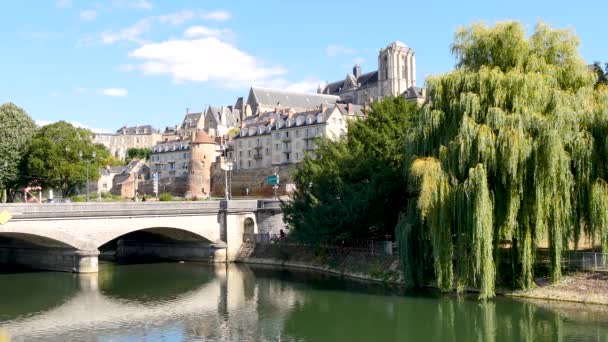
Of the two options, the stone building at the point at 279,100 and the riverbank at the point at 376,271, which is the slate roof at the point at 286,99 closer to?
the stone building at the point at 279,100

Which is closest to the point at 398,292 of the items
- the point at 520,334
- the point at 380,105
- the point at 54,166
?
the point at 520,334

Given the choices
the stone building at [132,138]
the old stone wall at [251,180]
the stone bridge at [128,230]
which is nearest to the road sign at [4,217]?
the stone bridge at [128,230]

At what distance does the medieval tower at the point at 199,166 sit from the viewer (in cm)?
9081

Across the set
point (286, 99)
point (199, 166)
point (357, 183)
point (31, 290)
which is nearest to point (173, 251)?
point (31, 290)

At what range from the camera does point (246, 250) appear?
45.2 m

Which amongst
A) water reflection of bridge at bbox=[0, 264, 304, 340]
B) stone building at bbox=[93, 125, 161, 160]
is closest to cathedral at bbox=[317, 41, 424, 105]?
stone building at bbox=[93, 125, 161, 160]

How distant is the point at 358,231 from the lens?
36625 mm

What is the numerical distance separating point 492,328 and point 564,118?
28.1ft

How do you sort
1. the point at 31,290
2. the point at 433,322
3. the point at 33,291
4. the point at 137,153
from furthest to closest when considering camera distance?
the point at 137,153
the point at 31,290
the point at 33,291
the point at 433,322

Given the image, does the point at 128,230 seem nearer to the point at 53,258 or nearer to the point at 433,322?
the point at 53,258

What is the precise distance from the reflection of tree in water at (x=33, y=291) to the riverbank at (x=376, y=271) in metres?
12.9

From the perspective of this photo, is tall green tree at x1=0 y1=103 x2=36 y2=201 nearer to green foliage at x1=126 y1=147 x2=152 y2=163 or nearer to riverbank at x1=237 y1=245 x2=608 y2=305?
riverbank at x1=237 y1=245 x2=608 y2=305

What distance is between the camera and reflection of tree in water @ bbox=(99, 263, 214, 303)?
107ft

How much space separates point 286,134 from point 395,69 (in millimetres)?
44353
